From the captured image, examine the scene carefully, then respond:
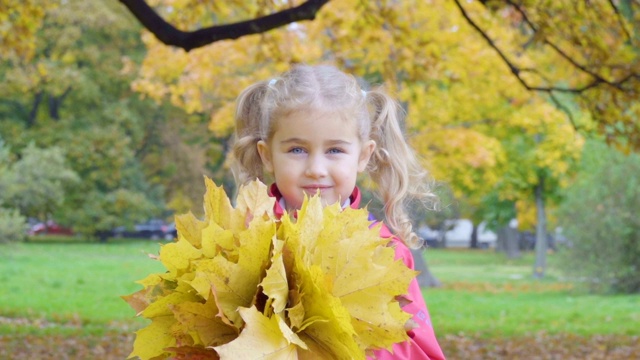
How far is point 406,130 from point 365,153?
2.10 ft

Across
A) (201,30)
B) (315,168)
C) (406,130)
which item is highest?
(201,30)

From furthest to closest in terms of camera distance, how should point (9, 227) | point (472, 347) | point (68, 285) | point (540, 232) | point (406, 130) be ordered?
point (540, 232)
point (9, 227)
point (68, 285)
point (472, 347)
point (406, 130)

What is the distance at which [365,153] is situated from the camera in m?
2.80

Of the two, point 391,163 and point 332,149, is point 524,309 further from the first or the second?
point 332,149

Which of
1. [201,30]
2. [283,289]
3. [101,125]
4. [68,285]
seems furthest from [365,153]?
[101,125]

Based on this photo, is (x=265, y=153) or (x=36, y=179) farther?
(x=36, y=179)

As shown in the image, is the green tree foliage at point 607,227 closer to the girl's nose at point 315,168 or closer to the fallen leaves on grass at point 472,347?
the fallen leaves on grass at point 472,347

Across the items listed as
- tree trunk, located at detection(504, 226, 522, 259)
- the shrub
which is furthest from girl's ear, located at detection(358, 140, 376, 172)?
tree trunk, located at detection(504, 226, 522, 259)

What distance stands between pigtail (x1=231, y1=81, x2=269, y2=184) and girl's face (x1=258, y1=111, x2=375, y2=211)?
0.24 meters

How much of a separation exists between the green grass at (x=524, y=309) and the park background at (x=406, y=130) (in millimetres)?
73

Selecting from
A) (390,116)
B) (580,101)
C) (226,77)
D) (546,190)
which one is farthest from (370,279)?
(546,190)

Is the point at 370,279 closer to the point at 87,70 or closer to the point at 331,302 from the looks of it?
the point at 331,302

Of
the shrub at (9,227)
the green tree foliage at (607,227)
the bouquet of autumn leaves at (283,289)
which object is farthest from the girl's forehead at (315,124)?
the shrub at (9,227)

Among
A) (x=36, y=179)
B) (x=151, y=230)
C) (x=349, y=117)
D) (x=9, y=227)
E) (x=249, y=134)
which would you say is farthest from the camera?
(x=151, y=230)
